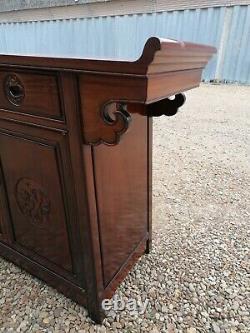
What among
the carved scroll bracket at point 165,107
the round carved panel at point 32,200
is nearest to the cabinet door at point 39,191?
the round carved panel at point 32,200

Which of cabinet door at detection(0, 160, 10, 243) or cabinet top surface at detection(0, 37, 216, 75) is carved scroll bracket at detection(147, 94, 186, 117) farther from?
cabinet door at detection(0, 160, 10, 243)

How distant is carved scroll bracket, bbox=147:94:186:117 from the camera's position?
3.62 ft

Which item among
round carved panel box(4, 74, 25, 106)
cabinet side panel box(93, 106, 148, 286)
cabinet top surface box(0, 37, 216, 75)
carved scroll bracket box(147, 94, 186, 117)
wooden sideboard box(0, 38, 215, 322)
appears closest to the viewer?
cabinet top surface box(0, 37, 216, 75)

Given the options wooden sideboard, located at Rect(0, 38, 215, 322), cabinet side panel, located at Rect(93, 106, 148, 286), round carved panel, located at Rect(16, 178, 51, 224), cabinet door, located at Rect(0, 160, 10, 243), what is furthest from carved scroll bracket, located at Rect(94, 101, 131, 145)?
cabinet door, located at Rect(0, 160, 10, 243)

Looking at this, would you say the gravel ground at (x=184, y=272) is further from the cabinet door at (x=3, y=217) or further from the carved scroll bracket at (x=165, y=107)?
the carved scroll bracket at (x=165, y=107)

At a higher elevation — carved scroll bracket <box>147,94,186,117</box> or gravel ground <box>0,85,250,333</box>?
carved scroll bracket <box>147,94,186,117</box>

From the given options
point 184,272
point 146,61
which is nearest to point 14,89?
point 146,61

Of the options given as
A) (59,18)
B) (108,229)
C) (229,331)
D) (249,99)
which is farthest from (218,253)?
(59,18)

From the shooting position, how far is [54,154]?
860mm

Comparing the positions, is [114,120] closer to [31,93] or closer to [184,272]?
[31,93]

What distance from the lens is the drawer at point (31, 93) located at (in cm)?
76

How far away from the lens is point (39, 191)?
995mm

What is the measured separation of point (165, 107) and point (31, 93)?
54 centimetres

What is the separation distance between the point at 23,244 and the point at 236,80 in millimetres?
4566
